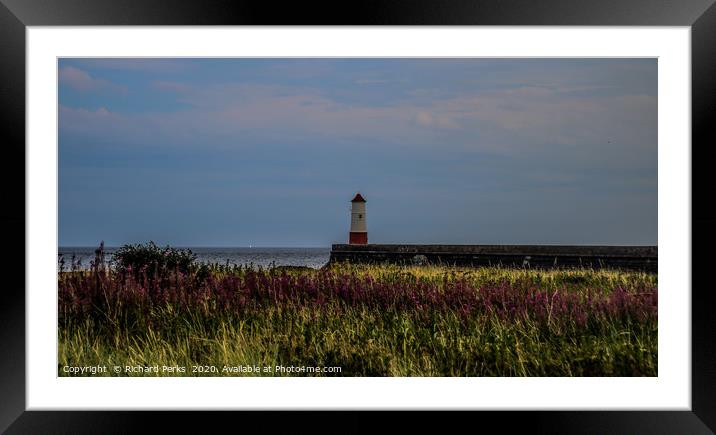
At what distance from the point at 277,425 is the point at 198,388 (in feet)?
2.34

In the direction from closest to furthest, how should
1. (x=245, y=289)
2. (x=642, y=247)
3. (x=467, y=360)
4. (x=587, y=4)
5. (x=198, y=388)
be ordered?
(x=587, y=4), (x=198, y=388), (x=467, y=360), (x=245, y=289), (x=642, y=247)

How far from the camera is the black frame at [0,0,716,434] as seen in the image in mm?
4289

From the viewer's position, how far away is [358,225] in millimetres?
26469

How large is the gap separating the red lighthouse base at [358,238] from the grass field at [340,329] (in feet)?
62.2

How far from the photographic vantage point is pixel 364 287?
698 centimetres

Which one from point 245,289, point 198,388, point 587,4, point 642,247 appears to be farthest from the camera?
point 642,247

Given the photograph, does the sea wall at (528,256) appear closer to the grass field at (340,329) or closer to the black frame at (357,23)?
the grass field at (340,329)

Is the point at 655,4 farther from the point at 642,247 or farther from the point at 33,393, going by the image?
the point at 642,247

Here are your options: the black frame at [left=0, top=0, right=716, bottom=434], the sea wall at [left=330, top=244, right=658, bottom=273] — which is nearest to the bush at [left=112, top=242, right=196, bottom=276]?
the black frame at [left=0, top=0, right=716, bottom=434]

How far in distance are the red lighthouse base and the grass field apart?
1896cm

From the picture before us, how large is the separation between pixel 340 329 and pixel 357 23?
276 cm

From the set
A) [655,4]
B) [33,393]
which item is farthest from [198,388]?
[655,4]

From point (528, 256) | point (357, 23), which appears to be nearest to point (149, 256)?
point (357, 23)

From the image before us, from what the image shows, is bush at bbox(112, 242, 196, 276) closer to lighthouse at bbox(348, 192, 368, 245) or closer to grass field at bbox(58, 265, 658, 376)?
grass field at bbox(58, 265, 658, 376)
